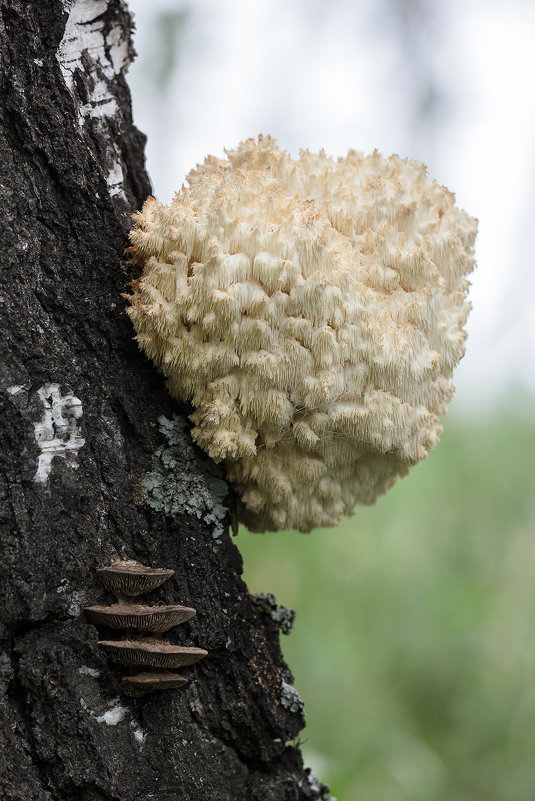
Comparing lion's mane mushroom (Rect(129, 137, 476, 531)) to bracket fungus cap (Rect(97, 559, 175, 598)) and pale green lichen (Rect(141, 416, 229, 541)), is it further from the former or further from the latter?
bracket fungus cap (Rect(97, 559, 175, 598))

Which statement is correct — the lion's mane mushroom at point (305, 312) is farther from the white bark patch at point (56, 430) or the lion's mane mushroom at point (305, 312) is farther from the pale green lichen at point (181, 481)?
the white bark patch at point (56, 430)

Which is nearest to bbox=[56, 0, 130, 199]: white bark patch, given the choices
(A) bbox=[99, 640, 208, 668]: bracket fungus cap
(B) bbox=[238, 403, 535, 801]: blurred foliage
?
(A) bbox=[99, 640, 208, 668]: bracket fungus cap

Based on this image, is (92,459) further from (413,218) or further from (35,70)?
(413,218)

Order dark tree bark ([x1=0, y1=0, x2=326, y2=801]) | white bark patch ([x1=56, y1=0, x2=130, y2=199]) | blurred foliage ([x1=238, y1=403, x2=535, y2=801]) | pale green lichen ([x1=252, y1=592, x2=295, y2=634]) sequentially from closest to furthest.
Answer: dark tree bark ([x1=0, y1=0, x2=326, y2=801]), white bark patch ([x1=56, y1=0, x2=130, y2=199]), pale green lichen ([x1=252, y1=592, x2=295, y2=634]), blurred foliage ([x1=238, y1=403, x2=535, y2=801])

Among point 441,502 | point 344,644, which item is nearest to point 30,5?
point 344,644

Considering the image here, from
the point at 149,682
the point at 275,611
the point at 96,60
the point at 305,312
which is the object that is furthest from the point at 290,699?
the point at 96,60
